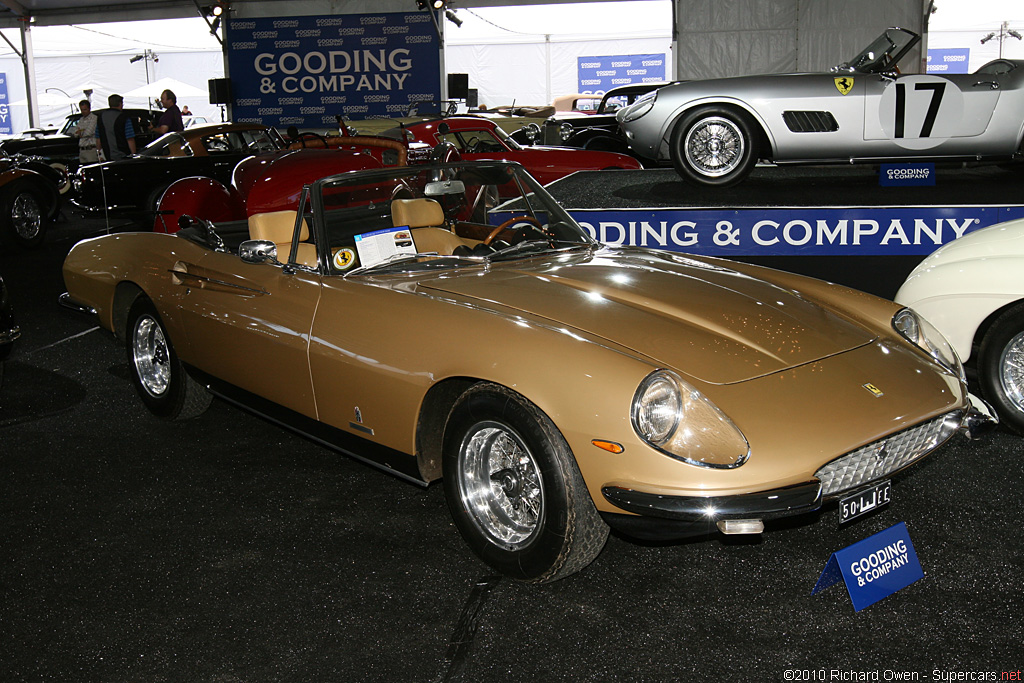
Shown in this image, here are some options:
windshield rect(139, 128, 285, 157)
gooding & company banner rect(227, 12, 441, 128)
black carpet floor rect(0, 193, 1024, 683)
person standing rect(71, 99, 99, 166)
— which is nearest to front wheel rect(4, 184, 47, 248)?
windshield rect(139, 128, 285, 157)

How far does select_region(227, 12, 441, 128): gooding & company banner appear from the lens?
18453mm

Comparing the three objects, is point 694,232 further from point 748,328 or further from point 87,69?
point 87,69

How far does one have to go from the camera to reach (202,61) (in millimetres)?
28500

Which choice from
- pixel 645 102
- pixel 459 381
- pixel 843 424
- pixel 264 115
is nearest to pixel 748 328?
pixel 843 424

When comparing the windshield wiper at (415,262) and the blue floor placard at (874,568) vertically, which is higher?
the windshield wiper at (415,262)

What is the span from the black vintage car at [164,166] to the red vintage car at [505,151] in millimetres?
1888

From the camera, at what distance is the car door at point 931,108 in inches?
264

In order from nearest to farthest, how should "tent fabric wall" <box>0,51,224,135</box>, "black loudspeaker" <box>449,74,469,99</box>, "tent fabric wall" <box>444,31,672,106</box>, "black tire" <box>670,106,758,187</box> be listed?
"black tire" <box>670,106,758,187</box>, "black loudspeaker" <box>449,74,469,99</box>, "tent fabric wall" <box>444,31,672,106</box>, "tent fabric wall" <box>0,51,224,135</box>

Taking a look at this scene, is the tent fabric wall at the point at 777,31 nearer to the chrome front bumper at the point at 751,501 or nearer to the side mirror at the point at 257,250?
the side mirror at the point at 257,250

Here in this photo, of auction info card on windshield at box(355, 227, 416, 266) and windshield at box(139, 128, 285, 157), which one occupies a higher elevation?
windshield at box(139, 128, 285, 157)

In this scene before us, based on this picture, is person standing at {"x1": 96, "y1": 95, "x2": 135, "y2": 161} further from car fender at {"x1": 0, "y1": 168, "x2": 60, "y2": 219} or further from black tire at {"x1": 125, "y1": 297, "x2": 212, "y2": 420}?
black tire at {"x1": 125, "y1": 297, "x2": 212, "y2": 420}

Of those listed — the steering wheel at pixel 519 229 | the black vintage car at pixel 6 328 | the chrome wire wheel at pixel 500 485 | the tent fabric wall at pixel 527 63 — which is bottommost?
the chrome wire wheel at pixel 500 485

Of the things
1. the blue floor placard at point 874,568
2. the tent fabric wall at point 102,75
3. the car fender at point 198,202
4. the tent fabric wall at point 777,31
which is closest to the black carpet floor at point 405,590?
the blue floor placard at point 874,568

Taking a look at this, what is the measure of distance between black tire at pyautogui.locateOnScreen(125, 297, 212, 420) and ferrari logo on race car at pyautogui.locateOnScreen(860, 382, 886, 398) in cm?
304
